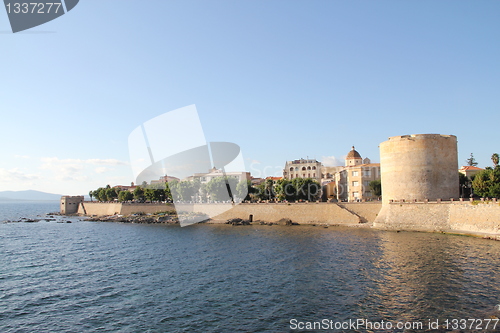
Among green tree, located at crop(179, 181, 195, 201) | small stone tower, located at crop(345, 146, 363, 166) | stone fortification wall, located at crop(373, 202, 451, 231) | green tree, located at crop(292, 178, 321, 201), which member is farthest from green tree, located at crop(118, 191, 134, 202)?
stone fortification wall, located at crop(373, 202, 451, 231)

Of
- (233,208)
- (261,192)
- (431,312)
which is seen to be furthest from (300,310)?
(261,192)

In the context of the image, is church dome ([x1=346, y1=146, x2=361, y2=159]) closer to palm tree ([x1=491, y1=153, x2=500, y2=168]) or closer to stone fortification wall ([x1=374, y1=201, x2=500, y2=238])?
palm tree ([x1=491, y1=153, x2=500, y2=168])

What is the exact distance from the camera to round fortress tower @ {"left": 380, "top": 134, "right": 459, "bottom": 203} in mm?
40375

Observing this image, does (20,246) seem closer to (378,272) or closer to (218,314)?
(218,314)

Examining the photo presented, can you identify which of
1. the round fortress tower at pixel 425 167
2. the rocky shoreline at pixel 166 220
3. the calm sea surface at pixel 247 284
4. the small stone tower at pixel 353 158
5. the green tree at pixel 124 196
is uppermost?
the small stone tower at pixel 353 158

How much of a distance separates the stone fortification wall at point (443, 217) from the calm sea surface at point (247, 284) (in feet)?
8.34

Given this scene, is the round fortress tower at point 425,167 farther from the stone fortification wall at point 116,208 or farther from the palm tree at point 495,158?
the stone fortification wall at point 116,208

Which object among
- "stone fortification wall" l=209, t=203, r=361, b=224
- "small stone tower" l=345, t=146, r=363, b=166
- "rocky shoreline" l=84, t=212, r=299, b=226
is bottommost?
"rocky shoreline" l=84, t=212, r=299, b=226

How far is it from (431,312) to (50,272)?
25.0 m

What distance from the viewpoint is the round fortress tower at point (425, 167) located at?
40375 mm

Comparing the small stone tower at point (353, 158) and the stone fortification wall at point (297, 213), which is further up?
the small stone tower at point (353, 158)

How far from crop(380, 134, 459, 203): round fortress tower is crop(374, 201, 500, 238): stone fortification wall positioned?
163 cm

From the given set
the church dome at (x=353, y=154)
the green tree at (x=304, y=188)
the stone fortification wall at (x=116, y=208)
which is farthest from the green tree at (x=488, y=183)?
the stone fortification wall at (x=116, y=208)

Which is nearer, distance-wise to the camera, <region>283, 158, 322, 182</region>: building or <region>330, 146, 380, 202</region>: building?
<region>330, 146, 380, 202</region>: building
